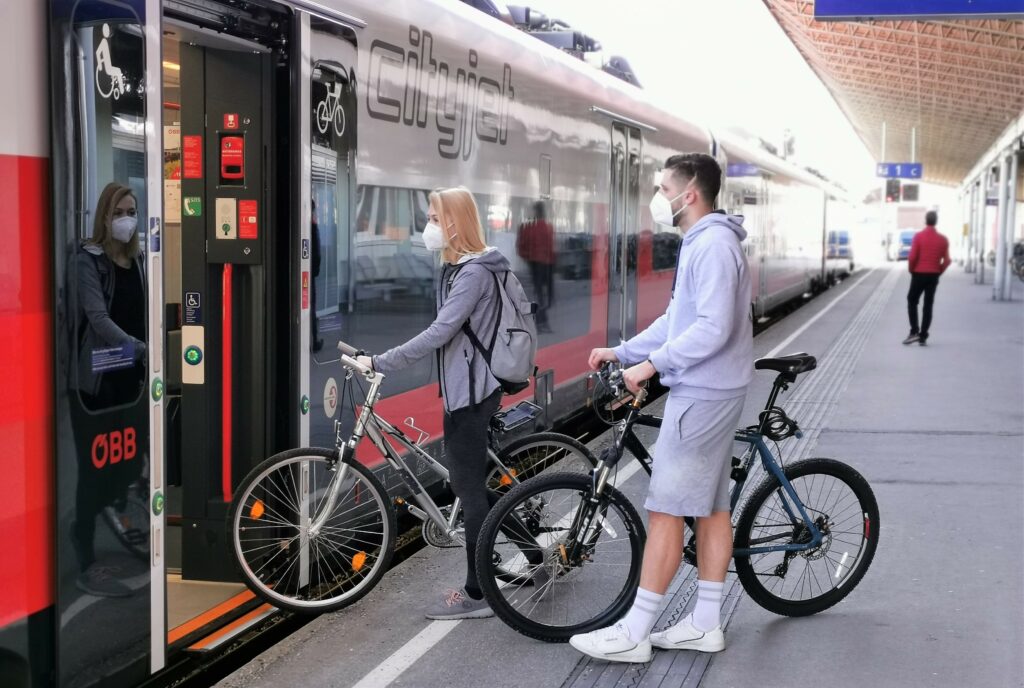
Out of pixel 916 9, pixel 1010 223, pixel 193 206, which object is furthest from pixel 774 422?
pixel 1010 223

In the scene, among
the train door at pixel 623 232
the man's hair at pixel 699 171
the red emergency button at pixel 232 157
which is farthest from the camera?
the train door at pixel 623 232

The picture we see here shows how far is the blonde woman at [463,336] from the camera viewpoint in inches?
186

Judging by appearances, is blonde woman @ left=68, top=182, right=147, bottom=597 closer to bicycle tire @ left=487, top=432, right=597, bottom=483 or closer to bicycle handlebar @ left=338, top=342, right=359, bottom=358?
bicycle handlebar @ left=338, top=342, right=359, bottom=358

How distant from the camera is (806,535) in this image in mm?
4887

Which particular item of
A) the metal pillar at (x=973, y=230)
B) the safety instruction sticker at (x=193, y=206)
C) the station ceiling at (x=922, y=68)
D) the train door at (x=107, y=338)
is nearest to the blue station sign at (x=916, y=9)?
the safety instruction sticker at (x=193, y=206)

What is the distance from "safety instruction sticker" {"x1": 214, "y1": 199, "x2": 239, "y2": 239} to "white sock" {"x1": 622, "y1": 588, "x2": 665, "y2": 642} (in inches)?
81.8

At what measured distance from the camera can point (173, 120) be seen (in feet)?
17.6

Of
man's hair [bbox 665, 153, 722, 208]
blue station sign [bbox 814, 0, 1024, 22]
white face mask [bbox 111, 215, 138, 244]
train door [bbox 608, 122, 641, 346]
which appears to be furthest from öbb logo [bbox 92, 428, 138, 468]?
blue station sign [bbox 814, 0, 1024, 22]

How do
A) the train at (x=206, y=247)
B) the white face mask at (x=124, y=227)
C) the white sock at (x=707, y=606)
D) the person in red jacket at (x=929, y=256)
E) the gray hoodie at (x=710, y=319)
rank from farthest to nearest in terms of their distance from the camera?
1. the person in red jacket at (x=929, y=256)
2. the white sock at (x=707, y=606)
3. the gray hoodie at (x=710, y=319)
4. the white face mask at (x=124, y=227)
5. the train at (x=206, y=247)

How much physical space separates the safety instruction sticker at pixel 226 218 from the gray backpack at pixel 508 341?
0.87 m

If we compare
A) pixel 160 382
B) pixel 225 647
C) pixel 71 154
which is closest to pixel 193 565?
pixel 225 647

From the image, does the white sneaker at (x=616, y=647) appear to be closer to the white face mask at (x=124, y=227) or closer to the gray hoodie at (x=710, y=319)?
the gray hoodie at (x=710, y=319)

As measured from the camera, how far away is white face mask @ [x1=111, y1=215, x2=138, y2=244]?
3.69m

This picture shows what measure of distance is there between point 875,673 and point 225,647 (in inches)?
94.1
